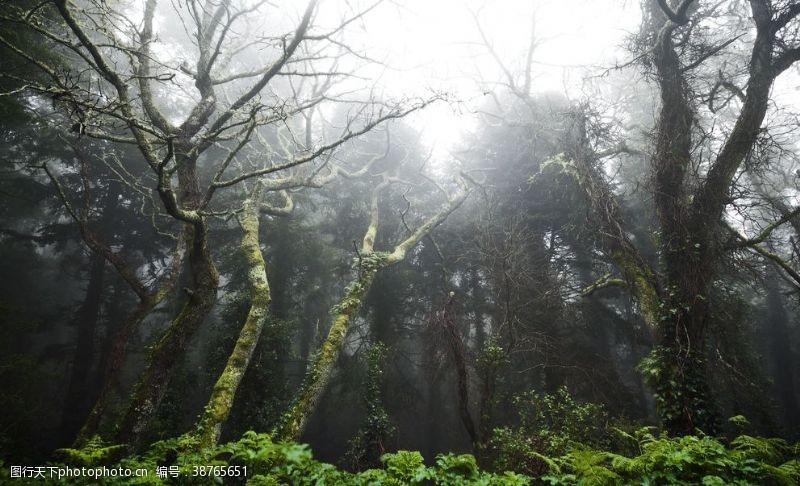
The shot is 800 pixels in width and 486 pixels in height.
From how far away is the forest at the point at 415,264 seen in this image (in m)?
4.46

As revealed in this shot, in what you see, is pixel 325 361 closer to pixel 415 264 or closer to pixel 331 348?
pixel 331 348

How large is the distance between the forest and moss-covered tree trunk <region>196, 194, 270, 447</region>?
0.05 metres

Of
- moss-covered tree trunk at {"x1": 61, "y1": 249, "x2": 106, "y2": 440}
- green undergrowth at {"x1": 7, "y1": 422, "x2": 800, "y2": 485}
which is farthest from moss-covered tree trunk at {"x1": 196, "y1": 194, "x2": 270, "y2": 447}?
moss-covered tree trunk at {"x1": 61, "y1": 249, "x2": 106, "y2": 440}

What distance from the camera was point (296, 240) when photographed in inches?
510

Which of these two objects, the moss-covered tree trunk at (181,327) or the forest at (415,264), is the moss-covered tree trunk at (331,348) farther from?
the moss-covered tree trunk at (181,327)

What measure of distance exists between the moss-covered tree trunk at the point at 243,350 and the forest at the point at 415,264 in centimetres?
5

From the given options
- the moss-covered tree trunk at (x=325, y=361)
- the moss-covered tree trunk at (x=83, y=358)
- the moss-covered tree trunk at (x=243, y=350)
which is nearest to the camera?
the moss-covered tree trunk at (x=243, y=350)

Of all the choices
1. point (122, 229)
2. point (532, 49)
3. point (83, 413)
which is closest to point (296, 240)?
point (122, 229)

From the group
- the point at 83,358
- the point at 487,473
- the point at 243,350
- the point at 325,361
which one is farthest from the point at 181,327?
the point at 83,358

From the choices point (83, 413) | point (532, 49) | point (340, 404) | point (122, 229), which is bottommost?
point (340, 404)

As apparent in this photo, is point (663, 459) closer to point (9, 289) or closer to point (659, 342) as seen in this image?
point (659, 342)

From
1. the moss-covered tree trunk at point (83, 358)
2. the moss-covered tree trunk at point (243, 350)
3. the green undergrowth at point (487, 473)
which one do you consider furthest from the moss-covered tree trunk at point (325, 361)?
the moss-covered tree trunk at point (83, 358)

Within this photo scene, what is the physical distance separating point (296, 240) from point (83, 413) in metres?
8.75

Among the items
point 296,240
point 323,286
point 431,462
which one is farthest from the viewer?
point 323,286
